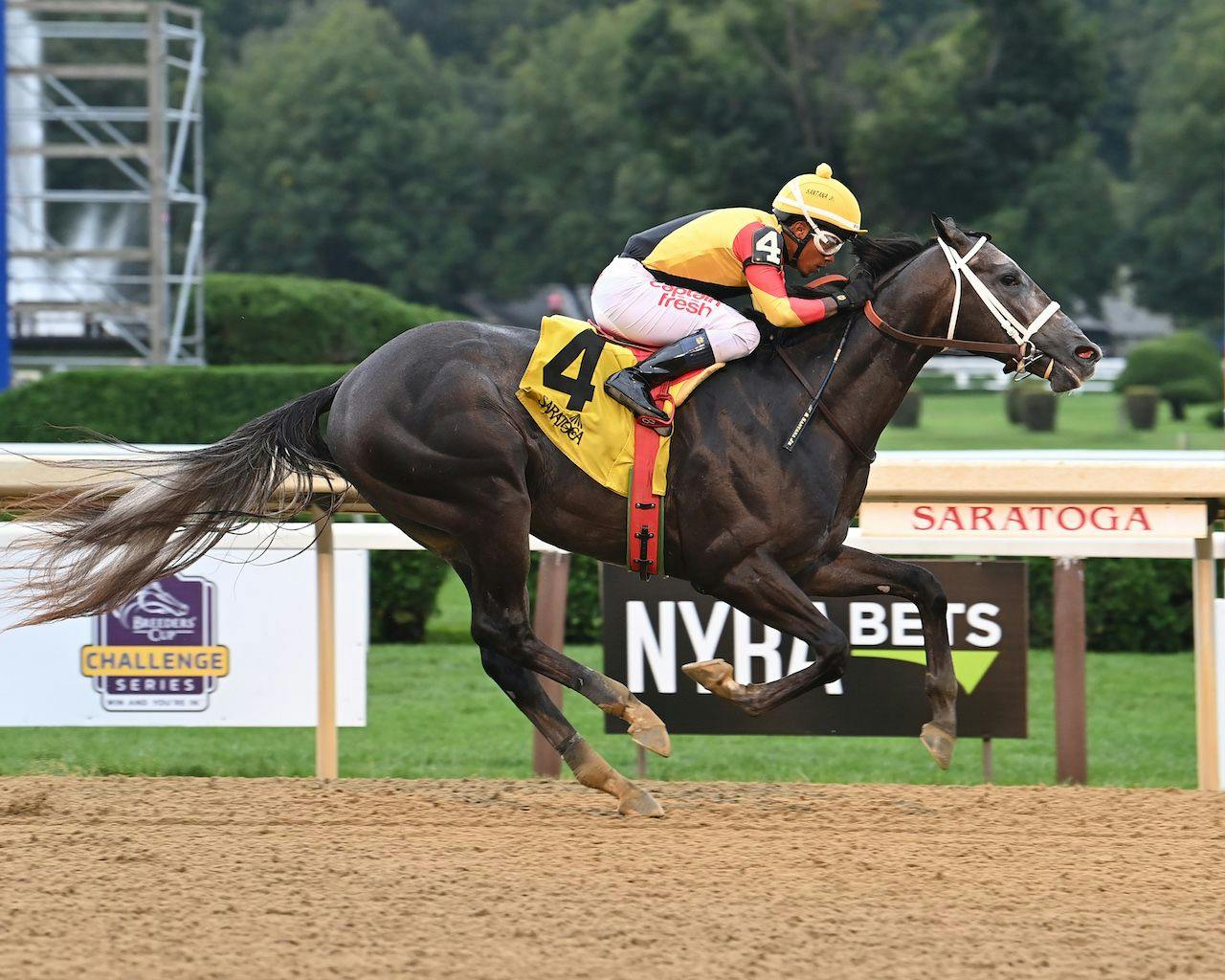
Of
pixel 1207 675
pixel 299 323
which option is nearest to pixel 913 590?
pixel 1207 675

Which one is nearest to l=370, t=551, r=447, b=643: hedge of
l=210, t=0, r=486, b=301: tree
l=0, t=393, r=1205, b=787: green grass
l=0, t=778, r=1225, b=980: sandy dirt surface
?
l=0, t=393, r=1205, b=787: green grass

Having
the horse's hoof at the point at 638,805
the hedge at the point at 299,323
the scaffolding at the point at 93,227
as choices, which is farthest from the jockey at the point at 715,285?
the hedge at the point at 299,323

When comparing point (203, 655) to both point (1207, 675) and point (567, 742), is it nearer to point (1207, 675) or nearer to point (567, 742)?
point (567, 742)

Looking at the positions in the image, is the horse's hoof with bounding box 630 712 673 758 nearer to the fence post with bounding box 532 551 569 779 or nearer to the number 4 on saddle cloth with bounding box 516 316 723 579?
the number 4 on saddle cloth with bounding box 516 316 723 579

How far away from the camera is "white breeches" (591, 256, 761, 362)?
16.0 ft

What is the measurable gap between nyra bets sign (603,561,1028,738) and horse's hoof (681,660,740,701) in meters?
0.96

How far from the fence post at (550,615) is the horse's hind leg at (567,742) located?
0.79m

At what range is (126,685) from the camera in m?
5.91

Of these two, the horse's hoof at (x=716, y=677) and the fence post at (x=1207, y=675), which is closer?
the horse's hoof at (x=716, y=677)

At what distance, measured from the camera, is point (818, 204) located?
16.1 ft

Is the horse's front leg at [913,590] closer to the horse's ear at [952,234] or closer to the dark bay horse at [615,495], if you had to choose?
the dark bay horse at [615,495]

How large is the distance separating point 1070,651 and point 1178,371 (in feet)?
79.8

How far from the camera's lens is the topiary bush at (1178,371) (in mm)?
27891

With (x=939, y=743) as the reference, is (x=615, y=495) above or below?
above
